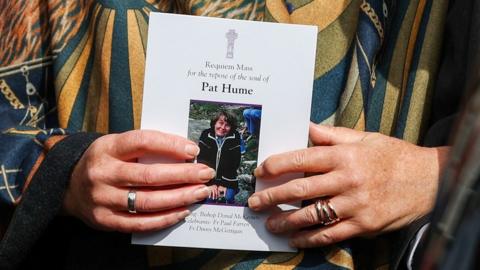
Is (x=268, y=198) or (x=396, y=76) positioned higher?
(x=396, y=76)

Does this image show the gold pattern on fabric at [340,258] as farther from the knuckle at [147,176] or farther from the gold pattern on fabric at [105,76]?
the gold pattern on fabric at [105,76]

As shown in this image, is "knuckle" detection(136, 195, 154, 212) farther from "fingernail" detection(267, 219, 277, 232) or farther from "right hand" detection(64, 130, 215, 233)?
"fingernail" detection(267, 219, 277, 232)

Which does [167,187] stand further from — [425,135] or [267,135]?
[425,135]

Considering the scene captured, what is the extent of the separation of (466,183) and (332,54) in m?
0.76

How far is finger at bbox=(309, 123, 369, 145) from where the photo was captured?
3.31 ft

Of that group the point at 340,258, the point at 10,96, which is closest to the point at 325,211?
the point at 340,258

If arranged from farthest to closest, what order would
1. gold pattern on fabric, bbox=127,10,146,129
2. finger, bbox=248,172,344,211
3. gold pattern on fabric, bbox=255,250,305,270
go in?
gold pattern on fabric, bbox=127,10,146,129, gold pattern on fabric, bbox=255,250,305,270, finger, bbox=248,172,344,211

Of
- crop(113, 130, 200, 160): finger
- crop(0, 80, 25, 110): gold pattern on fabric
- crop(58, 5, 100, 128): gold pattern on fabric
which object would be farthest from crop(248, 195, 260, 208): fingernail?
crop(0, 80, 25, 110): gold pattern on fabric

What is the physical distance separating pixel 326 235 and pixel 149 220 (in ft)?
0.87

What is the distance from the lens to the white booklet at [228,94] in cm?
98

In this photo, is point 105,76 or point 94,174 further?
point 105,76

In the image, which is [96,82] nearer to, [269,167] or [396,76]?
[269,167]

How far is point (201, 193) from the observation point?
0.99m

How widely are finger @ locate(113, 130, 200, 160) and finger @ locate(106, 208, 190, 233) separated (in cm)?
8
